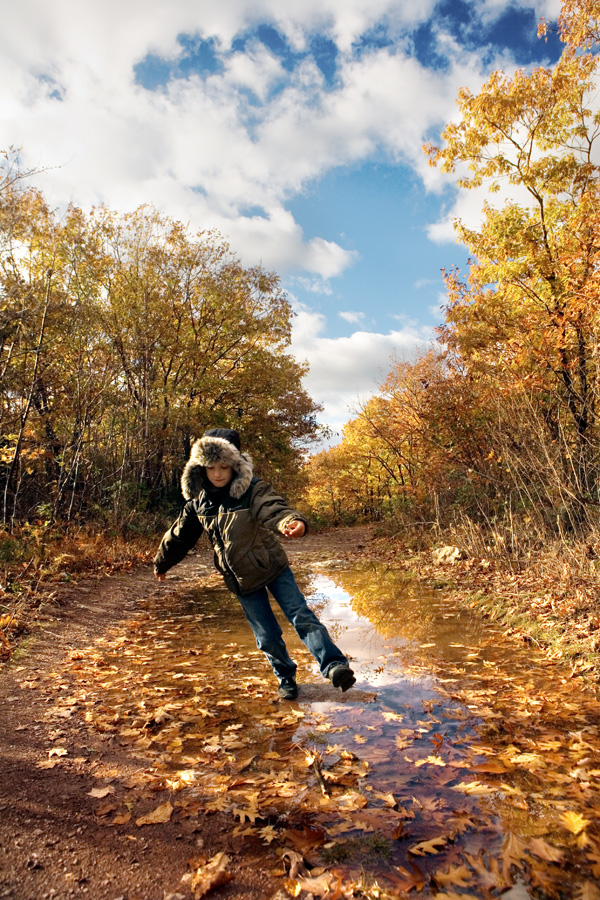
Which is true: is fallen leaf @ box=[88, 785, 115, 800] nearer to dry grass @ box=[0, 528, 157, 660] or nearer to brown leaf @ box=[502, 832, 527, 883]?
brown leaf @ box=[502, 832, 527, 883]

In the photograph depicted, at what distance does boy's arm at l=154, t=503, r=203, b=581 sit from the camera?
4.43 meters

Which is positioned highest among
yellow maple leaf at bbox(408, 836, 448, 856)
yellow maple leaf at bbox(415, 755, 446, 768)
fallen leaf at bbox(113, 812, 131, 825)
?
fallen leaf at bbox(113, 812, 131, 825)

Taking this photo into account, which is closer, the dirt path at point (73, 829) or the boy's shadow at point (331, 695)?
the dirt path at point (73, 829)

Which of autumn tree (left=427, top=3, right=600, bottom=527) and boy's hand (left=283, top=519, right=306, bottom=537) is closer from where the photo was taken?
boy's hand (left=283, top=519, right=306, bottom=537)

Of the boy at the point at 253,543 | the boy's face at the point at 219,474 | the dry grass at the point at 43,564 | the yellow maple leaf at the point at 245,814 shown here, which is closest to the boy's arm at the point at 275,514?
the boy at the point at 253,543

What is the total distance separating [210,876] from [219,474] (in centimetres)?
252

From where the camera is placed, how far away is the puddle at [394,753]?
2.28 metres

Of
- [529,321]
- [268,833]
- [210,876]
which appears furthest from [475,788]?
[529,321]

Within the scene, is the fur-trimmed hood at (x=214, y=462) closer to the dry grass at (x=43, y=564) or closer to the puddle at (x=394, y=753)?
the puddle at (x=394, y=753)

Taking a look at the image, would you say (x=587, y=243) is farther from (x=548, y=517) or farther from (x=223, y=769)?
(x=223, y=769)

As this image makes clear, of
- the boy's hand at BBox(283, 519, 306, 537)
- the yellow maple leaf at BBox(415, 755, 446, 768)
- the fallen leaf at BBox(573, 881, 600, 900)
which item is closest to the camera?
the fallen leaf at BBox(573, 881, 600, 900)

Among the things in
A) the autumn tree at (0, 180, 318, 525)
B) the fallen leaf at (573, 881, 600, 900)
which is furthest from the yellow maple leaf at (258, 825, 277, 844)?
the autumn tree at (0, 180, 318, 525)

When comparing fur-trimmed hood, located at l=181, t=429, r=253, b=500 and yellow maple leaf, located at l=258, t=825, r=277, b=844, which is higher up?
fur-trimmed hood, located at l=181, t=429, r=253, b=500

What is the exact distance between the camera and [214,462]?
4.07 metres
